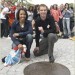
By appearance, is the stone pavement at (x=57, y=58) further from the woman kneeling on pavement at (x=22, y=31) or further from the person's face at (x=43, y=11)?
the person's face at (x=43, y=11)

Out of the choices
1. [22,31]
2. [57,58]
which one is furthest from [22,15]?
[57,58]

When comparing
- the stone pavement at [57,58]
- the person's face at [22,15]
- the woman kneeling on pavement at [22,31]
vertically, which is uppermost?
the person's face at [22,15]

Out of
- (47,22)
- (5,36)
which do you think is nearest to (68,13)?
(5,36)

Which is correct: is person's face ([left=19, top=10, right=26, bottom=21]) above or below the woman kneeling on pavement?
above

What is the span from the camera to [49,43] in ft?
18.5

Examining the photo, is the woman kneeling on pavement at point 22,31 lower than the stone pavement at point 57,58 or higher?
higher

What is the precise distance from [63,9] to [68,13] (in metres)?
0.58

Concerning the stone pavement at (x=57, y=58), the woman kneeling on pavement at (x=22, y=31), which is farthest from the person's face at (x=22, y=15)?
the stone pavement at (x=57, y=58)

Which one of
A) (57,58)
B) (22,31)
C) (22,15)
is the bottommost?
(57,58)

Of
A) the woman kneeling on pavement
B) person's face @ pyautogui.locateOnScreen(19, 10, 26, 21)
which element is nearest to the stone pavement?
the woman kneeling on pavement

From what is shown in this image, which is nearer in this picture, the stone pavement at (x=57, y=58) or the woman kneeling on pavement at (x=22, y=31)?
the stone pavement at (x=57, y=58)

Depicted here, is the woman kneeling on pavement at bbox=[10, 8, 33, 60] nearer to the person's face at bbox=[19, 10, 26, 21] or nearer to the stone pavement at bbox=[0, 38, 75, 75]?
the person's face at bbox=[19, 10, 26, 21]

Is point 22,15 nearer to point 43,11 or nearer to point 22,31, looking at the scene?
point 22,31

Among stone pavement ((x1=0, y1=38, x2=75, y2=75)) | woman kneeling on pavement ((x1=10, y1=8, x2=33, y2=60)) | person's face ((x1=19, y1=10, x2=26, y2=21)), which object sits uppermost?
person's face ((x1=19, y1=10, x2=26, y2=21))
